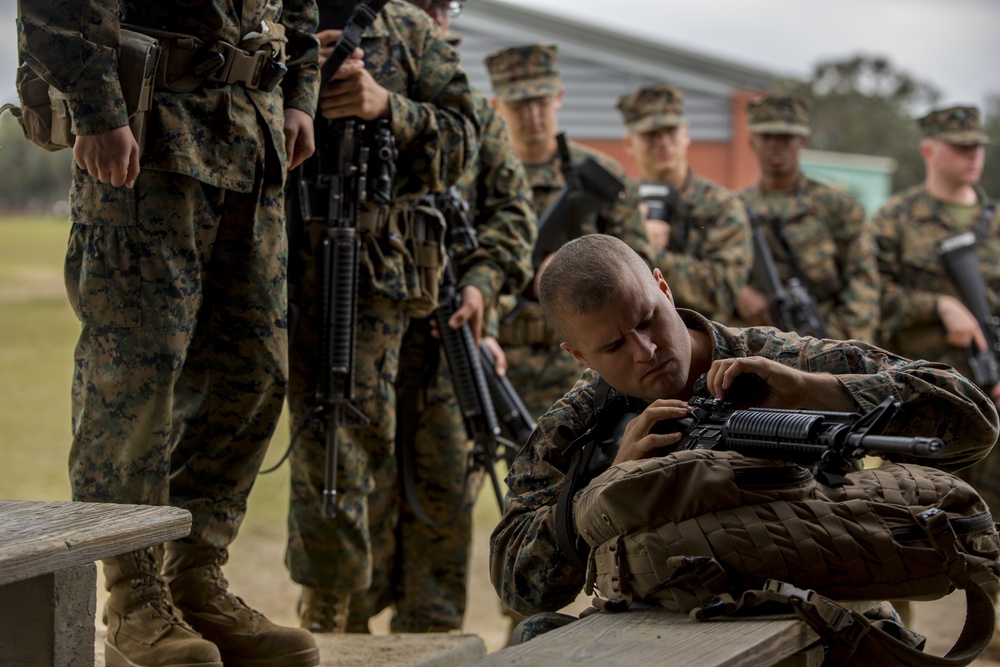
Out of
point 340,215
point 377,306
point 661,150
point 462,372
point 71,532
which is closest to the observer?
point 71,532

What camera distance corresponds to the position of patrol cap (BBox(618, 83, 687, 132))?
22.0 feet

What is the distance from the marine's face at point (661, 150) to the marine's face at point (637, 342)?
433cm

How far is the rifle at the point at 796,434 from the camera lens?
190 centimetres

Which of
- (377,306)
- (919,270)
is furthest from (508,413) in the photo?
(919,270)

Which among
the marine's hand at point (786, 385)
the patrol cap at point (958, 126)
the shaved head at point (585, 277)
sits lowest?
the marine's hand at point (786, 385)

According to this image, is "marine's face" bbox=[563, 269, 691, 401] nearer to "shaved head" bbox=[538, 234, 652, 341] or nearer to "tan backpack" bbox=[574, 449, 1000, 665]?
"shaved head" bbox=[538, 234, 652, 341]

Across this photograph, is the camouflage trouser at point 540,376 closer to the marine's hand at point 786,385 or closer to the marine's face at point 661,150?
the marine's face at point 661,150

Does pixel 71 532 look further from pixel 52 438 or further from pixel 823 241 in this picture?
pixel 52 438

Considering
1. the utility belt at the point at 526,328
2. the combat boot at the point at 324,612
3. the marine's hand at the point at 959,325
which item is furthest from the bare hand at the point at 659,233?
the combat boot at the point at 324,612

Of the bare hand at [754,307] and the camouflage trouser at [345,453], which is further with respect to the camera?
the bare hand at [754,307]

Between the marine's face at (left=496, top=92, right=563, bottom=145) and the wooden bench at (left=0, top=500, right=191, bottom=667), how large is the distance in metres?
3.97

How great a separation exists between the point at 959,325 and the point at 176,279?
16.1ft

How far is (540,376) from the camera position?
5.67m

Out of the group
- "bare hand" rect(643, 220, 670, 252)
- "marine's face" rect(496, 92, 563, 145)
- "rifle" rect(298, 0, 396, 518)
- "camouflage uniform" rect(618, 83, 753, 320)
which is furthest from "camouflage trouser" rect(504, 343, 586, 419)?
"rifle" rect(298, 0, 396, 518)
